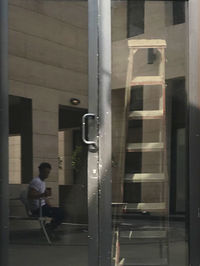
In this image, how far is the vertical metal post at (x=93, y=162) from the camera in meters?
2.58

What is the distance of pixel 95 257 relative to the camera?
8.47 ft

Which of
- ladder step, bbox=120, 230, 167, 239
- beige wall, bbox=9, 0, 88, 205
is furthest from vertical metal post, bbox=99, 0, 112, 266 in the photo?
ladder step, bbox=120, 230, 167, 239

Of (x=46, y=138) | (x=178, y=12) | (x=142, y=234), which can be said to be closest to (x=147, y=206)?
(x=142, y=234)

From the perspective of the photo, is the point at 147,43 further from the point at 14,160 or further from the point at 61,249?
the point at 61,249

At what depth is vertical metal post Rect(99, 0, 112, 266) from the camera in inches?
101

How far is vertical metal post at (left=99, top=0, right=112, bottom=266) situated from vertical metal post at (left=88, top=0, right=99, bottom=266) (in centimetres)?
3

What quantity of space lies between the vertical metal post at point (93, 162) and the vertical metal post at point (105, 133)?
1.2 inches

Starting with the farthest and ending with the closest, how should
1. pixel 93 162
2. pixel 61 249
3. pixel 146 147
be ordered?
pixel 146 147, pixel 61 249, pixel 93 162

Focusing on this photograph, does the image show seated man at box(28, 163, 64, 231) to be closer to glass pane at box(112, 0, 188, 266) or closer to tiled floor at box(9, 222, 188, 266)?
tiled floor at box(9, 222, 188, 266)

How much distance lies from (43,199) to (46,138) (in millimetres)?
496

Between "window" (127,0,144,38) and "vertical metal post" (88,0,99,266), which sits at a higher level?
"window" (127,0,144,38)

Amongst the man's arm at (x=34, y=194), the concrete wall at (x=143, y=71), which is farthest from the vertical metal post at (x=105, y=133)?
the man's arm at (x=34, y=194)

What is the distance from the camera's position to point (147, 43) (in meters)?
3.25

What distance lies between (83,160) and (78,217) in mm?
443
